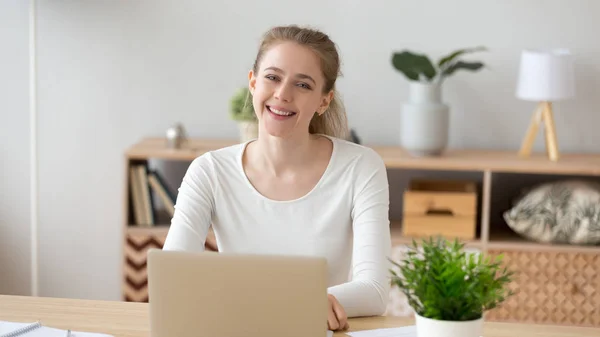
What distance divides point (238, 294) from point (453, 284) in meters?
0.35

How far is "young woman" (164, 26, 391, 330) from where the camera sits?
2.15 metres

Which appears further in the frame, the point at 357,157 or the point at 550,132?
the point at 550,132

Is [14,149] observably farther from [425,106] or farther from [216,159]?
[216,159]

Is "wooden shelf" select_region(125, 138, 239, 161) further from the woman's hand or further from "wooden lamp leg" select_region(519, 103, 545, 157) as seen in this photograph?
the woman's hand

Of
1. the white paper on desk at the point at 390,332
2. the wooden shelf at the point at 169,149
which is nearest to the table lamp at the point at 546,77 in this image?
the wooden shelf at the point at 169,149

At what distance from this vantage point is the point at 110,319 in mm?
1853

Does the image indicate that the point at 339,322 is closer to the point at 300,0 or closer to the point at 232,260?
the point at 232,260

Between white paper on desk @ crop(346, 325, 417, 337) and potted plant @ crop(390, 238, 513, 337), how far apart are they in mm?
281

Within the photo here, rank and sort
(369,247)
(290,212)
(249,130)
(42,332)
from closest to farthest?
(42,332), (369,247), (290,212), (249,130)

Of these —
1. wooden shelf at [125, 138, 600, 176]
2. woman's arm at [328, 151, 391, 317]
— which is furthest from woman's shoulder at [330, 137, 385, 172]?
wooden shelf at [125, 138, 600, 176]

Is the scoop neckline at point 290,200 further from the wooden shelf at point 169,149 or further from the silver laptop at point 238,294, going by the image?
the wooden shelf at point 169,149

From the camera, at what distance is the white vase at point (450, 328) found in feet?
4.77

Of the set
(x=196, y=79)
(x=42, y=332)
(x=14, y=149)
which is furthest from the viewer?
(x=14, y=149)

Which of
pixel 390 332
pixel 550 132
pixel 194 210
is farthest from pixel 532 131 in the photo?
pixel 390 332
